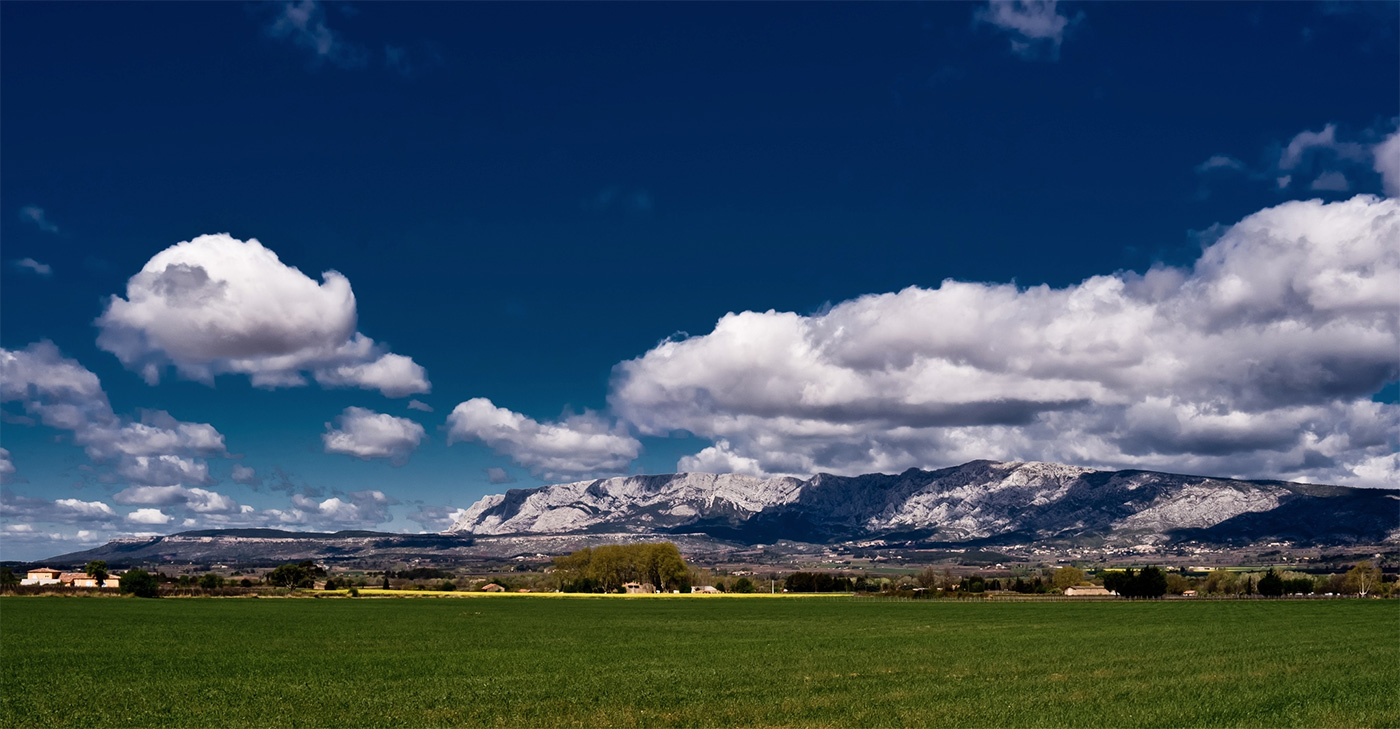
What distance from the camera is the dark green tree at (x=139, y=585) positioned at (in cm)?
16512

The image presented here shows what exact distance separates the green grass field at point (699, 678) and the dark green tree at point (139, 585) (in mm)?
108449

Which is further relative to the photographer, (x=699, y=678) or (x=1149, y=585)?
(x=1149, y=585)

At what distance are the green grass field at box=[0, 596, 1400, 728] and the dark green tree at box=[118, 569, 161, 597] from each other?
108449 millimetres

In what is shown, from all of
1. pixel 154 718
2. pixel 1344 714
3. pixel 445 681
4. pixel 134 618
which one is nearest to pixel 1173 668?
pixel 1344 714

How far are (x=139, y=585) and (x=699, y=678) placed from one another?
163098 mm

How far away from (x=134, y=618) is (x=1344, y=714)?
9493 cm

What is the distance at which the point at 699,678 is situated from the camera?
37.1m

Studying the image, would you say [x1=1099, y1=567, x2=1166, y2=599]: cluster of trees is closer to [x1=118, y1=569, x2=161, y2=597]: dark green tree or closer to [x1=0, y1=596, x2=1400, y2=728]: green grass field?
[x1=0, y1=596, x2=1400, y2=728]: green grass field

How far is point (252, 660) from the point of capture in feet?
148

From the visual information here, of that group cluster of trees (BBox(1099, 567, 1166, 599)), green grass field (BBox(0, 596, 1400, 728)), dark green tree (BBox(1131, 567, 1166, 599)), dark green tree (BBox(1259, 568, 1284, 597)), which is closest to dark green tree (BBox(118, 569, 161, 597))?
green grass field (BBox(0, 596, 1400, 728))

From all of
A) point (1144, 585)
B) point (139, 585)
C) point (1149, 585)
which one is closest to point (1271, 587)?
point (1149, 585)

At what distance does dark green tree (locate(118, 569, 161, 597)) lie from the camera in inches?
6501

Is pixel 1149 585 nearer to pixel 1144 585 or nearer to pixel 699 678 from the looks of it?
pixel 1144 585

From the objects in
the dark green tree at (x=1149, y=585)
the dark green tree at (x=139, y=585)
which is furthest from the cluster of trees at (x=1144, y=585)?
the dark green tree at (x=139, y=585)
